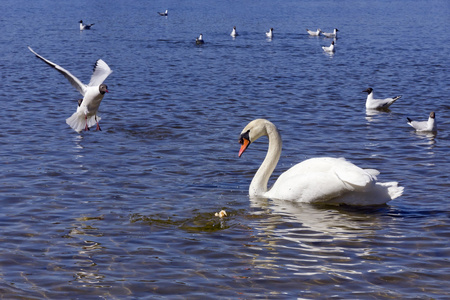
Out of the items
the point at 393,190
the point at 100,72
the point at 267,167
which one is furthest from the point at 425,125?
the point at 100,72

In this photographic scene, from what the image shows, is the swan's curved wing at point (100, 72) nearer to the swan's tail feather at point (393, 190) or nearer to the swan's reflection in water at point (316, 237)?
the swan's reflection in water at point (316, 237)

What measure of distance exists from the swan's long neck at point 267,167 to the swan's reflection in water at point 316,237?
0.70 ft

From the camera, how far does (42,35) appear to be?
4247 centimetres

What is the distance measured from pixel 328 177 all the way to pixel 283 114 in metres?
8.21

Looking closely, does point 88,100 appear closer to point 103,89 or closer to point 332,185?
point 103,89

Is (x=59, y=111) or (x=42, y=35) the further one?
(x=42, y=35)

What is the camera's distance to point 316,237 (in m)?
8.27

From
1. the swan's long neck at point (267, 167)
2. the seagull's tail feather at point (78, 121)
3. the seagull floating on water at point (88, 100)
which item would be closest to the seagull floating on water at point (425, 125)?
the swan's long neck at point (267, 167)

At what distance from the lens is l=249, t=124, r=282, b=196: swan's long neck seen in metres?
10.3

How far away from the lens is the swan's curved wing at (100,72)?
14.9 m

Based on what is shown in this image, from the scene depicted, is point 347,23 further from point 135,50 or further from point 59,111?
point 59,111

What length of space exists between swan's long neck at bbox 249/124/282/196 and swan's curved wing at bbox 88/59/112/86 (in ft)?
17.8

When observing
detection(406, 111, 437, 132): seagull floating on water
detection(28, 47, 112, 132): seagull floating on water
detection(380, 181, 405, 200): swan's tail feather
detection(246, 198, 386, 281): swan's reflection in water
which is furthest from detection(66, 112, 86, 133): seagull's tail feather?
detection(380, 181, 405, 200): swan's tail feather

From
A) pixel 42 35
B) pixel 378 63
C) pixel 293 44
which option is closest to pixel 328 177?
pixel 378 63
